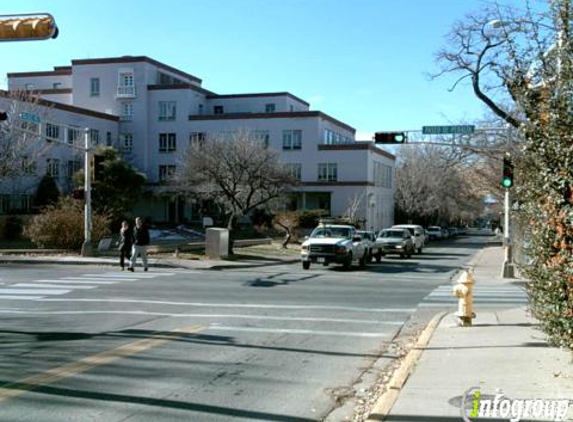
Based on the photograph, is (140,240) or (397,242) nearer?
(140,240)

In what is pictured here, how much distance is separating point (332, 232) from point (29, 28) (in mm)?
19607

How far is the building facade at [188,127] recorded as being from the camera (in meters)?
64.3

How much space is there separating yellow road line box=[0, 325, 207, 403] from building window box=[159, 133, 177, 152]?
56.9 meters

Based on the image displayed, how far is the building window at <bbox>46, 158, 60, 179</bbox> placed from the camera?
55684 millimetres

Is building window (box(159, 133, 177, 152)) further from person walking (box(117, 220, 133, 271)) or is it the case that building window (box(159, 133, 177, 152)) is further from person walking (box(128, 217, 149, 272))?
person walking (box(128, 217, 149, 272))

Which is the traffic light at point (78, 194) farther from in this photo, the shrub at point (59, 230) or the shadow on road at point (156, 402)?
the shadow on road at point (156, 402)

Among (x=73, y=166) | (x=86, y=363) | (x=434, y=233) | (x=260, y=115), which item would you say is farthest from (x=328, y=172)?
(x=86, y=363)

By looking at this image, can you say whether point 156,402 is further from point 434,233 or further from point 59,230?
point 434,233

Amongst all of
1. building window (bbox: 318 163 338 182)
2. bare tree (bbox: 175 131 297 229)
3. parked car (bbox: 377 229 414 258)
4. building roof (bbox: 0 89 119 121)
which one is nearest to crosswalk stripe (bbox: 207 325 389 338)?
bare tree (bbox: 175 131 297 229)

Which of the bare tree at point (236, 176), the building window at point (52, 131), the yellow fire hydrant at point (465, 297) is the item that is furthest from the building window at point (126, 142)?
the yellow fire hydrant at point (465, 297)

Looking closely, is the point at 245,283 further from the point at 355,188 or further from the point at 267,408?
the point at 355,188

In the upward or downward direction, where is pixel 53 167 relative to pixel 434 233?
upward

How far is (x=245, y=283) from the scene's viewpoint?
67.5 ft

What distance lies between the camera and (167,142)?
221 feet
